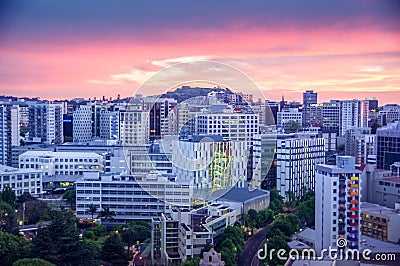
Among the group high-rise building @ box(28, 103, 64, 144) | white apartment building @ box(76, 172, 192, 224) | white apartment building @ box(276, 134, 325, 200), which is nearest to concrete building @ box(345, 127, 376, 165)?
white apartment building @ box(276, 134, 325, 200)

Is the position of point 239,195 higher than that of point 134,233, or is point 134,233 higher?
point 239,195

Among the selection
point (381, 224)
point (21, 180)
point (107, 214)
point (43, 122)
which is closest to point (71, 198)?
point (107, 214)

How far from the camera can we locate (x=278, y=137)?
6.72 meters

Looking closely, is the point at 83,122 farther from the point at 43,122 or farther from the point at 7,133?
the point at 7,133

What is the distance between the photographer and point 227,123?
5918 mm

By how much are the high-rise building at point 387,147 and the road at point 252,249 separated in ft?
8.56

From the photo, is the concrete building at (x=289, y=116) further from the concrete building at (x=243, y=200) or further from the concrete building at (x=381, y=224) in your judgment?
the concrete building at (x=381, y=224)

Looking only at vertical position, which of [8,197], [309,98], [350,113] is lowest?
[8,197]

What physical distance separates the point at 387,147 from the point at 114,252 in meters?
4.27

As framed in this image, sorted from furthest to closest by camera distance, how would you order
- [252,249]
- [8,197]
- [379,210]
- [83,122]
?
[83,122], [8,197], [379,210], [252,249]

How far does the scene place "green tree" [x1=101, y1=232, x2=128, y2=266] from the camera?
3838 millimetres

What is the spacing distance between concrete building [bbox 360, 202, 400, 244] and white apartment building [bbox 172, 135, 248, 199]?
103 centimetres

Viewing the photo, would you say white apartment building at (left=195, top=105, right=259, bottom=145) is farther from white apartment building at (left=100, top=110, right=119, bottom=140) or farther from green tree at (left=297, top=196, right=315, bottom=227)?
white apartment building at (left=100, top=110, right=119, bottom=140)

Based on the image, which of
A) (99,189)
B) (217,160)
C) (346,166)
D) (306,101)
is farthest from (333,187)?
(306,101)
